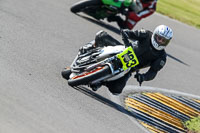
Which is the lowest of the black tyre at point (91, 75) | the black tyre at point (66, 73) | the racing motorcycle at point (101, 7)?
the racing motorcycle at point (101, 7)

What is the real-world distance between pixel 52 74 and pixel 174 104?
2.71m

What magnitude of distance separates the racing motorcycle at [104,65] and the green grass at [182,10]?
30.3ft

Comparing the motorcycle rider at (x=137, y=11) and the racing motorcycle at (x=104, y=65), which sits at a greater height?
the racing motorcycle at (x=104, y=65)

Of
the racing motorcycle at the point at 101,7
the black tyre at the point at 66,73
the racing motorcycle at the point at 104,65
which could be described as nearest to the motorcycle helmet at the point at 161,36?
the racing motorcycle at the point at 104,65

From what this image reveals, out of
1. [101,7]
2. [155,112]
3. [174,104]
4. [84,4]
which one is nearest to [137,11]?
[101,7]

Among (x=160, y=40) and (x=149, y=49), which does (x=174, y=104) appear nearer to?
(x=149, y=49)

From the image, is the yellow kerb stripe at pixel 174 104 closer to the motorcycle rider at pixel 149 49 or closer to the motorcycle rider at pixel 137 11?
the motorcycle rider at pixel 149 49

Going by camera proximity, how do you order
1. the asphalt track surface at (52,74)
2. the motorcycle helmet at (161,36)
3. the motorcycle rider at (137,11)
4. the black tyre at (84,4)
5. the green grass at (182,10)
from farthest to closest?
the green grass at (182,10)
the motorcycle rider at (137,11)
the black tyre at (84,4)
the motorcycle helmet at (161,36)
the asphalt track surface at (52,74)

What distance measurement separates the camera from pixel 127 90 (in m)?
9.06

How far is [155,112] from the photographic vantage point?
834 cm

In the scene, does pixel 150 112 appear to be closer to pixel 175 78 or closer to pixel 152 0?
pixel 175 78

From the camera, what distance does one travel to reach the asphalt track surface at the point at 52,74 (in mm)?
6180

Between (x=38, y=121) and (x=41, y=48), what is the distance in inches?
138

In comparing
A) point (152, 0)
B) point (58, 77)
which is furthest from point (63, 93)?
point (152, 0)
